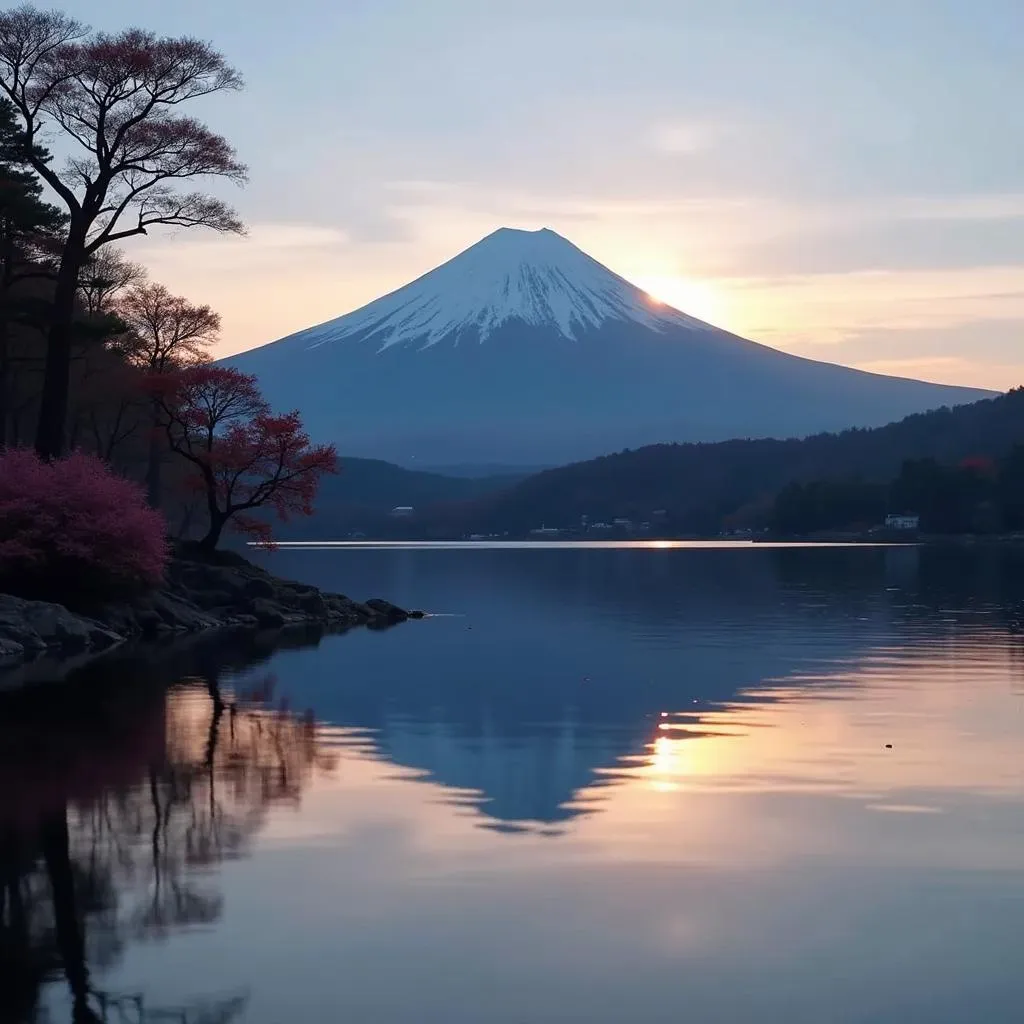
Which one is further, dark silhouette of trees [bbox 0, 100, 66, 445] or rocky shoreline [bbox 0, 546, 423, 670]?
dark silhouette of trees [bbox 0, 100, 66, 445]

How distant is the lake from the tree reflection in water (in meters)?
0.04

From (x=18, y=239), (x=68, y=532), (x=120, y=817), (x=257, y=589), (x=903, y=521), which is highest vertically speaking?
(x=18, y=239)

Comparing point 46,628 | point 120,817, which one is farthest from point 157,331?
point 120,817

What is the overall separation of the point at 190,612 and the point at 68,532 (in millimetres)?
6527

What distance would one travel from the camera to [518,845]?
13.1 metres

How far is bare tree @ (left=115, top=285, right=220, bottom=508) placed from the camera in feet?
201

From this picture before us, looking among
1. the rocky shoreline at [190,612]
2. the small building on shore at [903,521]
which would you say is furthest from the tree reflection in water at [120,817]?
the small building on shore at [903,521]

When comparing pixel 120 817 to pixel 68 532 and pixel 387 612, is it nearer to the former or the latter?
pixel 68 532

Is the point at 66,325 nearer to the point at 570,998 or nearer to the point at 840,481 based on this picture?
the point at 570,998

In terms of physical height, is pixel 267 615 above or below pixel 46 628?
below

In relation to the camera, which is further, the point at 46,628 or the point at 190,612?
the point at 190,612

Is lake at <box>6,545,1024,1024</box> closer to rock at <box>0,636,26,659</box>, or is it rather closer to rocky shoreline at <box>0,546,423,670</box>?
rock at <box>0,636,26,659</box>

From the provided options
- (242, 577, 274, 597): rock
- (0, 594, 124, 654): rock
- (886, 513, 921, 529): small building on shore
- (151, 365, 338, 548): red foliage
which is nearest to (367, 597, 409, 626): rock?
(242, 577, 274, 597): rock

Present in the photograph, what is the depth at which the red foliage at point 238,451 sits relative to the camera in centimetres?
5347
